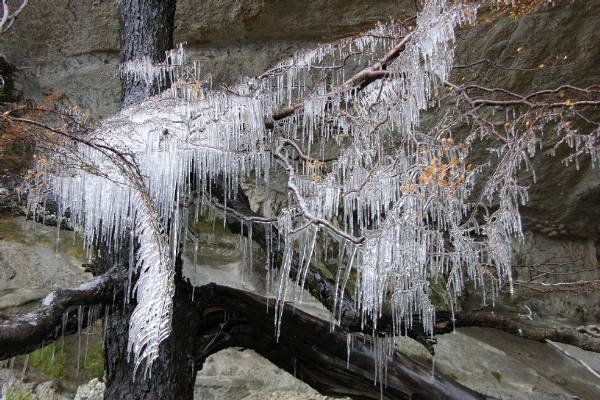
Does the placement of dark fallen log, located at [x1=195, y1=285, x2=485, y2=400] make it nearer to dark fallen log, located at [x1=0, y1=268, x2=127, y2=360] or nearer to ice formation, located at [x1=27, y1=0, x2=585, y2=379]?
ice formation, located at [x1=27, y1=0, x2=585, y2=379]

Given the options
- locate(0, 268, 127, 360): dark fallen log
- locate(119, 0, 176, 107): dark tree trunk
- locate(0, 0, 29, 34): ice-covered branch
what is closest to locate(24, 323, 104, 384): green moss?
locate(0, 268, 127, 360): dark fallen log

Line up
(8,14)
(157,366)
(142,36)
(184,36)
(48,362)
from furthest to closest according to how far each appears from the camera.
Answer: (184,36) → (8,14) → (48,362) → (142,36) → (157,366)

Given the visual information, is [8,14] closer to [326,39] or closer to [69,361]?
[326,39]

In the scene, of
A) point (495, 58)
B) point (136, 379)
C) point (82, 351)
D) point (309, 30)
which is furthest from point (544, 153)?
point (82, 351)

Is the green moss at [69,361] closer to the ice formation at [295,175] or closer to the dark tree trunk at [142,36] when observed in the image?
the ice formation at [295,175]

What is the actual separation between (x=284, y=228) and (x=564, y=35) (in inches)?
152

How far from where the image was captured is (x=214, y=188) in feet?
12.1

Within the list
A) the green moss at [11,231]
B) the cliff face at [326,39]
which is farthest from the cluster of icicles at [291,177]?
the green moss at [11,231]

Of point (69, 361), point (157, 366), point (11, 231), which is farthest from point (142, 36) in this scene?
point (11, 231)

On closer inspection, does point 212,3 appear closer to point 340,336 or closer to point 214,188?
point 214,188

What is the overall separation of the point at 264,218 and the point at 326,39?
3.44m

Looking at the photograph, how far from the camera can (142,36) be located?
3.83 meters

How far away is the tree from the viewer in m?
2.72

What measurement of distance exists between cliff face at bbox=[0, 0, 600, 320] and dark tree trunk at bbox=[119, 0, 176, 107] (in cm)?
228
